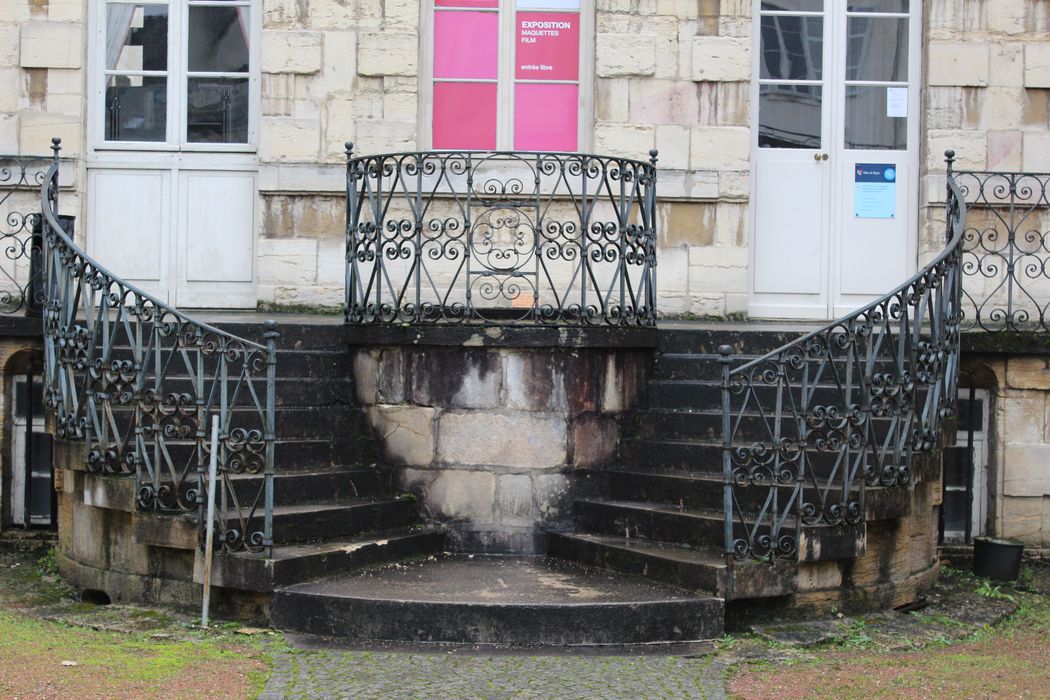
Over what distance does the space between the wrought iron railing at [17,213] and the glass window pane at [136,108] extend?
0.73 metres

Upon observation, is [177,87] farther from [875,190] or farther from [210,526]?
[875,190]

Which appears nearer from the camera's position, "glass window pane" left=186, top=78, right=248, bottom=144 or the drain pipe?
the drain pipe

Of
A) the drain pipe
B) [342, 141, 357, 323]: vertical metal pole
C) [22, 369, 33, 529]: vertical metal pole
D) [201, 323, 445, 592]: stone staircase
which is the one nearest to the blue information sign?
[342, 141, 357, 323]: vertical metal pole

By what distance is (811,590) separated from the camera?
751 cm

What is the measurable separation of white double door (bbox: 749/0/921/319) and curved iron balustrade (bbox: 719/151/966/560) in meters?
2.23

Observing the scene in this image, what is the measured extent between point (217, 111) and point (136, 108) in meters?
0.60

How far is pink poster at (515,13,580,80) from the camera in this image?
10.7 meters

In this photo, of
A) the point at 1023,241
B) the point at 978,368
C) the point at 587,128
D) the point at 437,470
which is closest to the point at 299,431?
the point at 437,470

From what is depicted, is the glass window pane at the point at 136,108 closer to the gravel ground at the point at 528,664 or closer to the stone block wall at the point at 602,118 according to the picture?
the stone block wall at the point at 602,118

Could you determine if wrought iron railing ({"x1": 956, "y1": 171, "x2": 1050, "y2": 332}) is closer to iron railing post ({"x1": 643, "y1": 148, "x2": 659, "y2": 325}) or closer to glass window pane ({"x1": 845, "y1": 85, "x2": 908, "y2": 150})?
glass window pane ({"x1": 845, "y1": 85, "x2": 908, "y2": 150})

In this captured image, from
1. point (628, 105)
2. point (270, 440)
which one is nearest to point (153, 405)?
point (270, 440)

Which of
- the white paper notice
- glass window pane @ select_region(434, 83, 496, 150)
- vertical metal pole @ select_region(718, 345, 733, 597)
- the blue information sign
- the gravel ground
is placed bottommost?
the gravel ground

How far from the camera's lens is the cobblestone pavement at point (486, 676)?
19.9 feet

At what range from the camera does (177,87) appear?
10.8 metres
